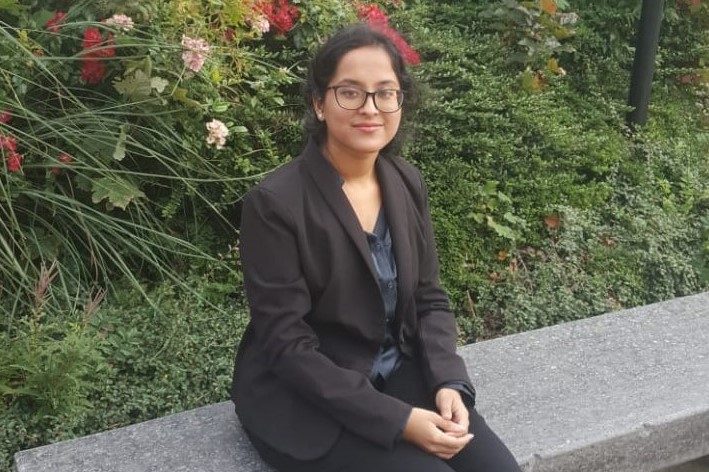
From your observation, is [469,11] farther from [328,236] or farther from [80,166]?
[328,236]

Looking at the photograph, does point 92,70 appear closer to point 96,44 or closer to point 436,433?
point 96,44

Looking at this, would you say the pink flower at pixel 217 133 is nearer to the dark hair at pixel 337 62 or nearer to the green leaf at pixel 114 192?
the green leaf at pixel 114 192

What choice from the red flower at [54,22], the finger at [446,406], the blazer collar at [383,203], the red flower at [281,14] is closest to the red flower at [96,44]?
the red flower at [54,22]

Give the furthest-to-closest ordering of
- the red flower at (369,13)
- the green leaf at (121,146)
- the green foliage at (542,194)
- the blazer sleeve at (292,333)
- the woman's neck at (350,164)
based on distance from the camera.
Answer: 1. the red flower at (369,13)
2. the green foliage at (542,194)
3. the green leaf at (121,146)
4. the woman's neck at (350,164)
5. the blazer sleeve at (292,333)

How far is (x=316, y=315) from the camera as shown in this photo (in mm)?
2193

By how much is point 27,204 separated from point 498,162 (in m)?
2.04

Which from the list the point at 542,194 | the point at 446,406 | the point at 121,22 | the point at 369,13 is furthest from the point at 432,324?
the point at 369,13

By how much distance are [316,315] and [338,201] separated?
0.92 ft

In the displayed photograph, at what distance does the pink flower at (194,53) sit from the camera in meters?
3.29

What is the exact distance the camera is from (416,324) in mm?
2412

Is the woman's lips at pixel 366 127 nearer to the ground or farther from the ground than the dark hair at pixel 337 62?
nearer to the ground

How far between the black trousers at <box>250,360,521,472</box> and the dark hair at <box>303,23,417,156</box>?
26.6 inches

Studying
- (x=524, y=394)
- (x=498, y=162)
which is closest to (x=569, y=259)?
(x=498, y=162)

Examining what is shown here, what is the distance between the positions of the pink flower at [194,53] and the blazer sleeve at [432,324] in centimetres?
123
